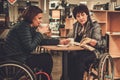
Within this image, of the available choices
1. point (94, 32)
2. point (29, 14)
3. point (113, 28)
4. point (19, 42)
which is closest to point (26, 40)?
point (19, 42)

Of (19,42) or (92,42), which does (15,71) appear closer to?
(19,42)

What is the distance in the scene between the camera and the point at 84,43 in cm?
384

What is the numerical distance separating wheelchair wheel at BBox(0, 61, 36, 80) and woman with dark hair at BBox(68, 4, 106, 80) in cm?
102

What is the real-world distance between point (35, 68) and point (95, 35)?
94cm

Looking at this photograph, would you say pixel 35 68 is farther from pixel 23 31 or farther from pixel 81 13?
pixel 81 13

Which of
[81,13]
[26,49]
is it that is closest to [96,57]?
[81,13]

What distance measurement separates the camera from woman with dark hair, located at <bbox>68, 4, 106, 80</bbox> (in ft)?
13.1

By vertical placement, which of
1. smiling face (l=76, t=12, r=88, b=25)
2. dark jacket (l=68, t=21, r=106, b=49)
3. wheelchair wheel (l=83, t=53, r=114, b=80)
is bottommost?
wheelchair wheel (l=83, t=53, r=114, b=80)

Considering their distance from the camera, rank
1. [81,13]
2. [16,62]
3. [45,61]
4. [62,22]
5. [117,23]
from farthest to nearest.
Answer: [62,22] → [117,23] → [81,13] → [45,61] → [16,62]

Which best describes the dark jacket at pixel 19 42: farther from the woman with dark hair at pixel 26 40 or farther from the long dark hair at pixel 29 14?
the long dark hair at pixel 29 14

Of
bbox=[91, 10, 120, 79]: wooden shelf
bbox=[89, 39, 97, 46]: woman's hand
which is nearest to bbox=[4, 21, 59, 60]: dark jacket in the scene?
bbox=[89, 39, 97, 46]: woman's hand

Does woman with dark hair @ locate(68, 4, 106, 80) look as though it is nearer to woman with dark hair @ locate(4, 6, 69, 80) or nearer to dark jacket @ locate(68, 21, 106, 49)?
dark jacket @ locate(68, 21, 106, 49)

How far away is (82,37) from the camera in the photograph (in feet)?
14.0

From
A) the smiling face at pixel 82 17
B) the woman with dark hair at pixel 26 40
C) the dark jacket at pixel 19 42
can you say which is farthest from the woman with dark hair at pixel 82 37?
the dark jacket at pixel 19 42
